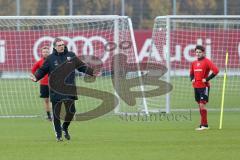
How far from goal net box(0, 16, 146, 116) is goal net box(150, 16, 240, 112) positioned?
3.40ft

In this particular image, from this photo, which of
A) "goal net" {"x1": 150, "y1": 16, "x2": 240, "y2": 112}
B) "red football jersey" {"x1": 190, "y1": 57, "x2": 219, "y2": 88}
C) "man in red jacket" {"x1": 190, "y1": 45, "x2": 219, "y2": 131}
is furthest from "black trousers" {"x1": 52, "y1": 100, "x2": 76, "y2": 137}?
"goal net" {"x1": 150, "y1": 16, "x2": 240, "y2": 112}

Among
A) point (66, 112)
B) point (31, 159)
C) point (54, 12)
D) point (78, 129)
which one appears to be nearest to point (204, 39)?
point (54, 12)

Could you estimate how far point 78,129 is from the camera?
1872 cm

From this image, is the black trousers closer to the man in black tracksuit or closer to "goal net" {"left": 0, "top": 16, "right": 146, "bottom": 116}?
the man in black tracksuit

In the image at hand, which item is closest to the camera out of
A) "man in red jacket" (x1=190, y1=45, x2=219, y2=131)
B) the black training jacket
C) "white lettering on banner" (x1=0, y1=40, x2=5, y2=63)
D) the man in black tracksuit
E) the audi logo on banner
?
the man in black tracksuit

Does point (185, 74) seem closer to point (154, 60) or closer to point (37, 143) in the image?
point (154, 60)

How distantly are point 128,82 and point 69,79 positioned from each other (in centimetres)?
771

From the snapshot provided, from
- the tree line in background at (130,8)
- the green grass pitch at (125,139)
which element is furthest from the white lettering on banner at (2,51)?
the green grass pitch at (125,139)

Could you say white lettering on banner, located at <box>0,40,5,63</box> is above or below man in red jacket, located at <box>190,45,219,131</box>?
below

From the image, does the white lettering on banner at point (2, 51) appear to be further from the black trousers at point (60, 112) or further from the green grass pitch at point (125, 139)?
the black trousers at point (60, 112)

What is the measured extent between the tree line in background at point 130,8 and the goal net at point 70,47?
5.48 m

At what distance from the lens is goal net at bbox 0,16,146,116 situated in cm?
2286

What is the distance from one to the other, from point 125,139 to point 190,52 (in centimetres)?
1968

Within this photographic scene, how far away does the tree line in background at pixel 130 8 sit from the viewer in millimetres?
40125
